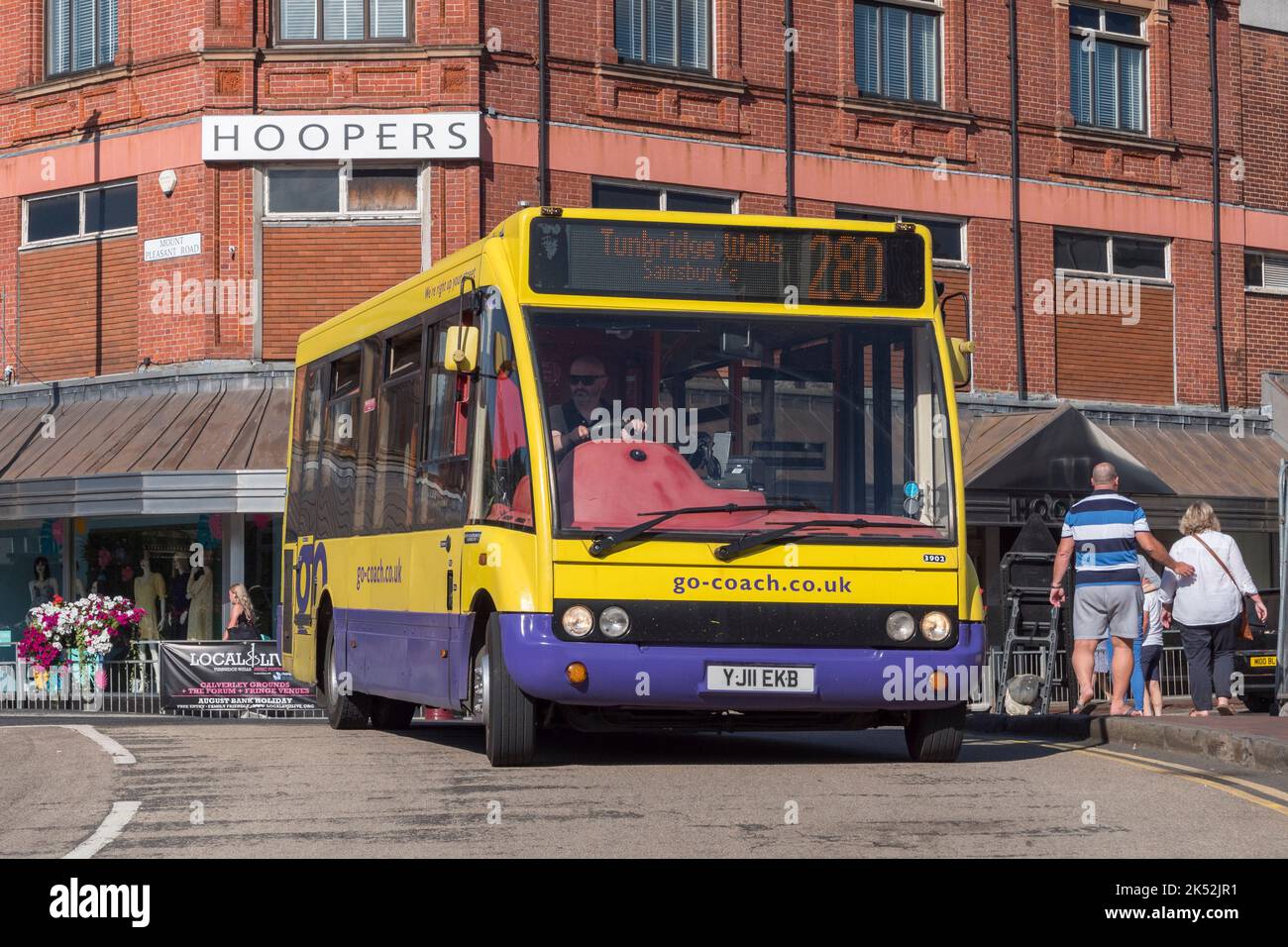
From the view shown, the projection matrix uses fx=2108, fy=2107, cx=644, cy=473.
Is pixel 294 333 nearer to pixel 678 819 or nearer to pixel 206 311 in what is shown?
pixel 206 311

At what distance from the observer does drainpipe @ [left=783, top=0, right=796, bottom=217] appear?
27.8m

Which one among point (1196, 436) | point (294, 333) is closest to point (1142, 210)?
point (1196, 436)

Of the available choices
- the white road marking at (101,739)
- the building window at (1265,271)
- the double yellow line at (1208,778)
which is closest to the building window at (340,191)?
the white road marking at (101,739)

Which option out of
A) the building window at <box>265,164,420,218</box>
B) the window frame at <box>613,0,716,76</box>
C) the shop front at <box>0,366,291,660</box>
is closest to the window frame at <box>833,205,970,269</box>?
the window frame at <box>613,0,716,76</box>

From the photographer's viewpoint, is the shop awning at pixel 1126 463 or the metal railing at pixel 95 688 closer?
the metal railing at pixel 95 688

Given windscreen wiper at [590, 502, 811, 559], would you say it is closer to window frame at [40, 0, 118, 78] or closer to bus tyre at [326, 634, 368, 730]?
bus tyre at [326, 634, 368, 730]

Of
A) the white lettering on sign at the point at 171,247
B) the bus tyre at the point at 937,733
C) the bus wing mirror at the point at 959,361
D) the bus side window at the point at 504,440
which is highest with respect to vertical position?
the white lettering on sign at the point at 171,247

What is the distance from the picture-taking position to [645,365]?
457 inches

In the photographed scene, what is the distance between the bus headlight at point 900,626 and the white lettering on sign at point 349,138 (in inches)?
590

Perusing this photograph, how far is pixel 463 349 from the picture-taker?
38.1ft

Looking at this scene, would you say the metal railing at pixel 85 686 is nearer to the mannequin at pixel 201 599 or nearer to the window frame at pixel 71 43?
the mannequin at pixel 201 599

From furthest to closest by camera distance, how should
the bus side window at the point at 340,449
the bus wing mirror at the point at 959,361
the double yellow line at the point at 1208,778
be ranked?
the bus side window at the point at 340,449, the bus wing mirror at the point at 959,361, the double yellow line at the point at 1208,778

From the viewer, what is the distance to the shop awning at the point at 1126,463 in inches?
1021

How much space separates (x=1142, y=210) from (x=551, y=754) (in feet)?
67.4
